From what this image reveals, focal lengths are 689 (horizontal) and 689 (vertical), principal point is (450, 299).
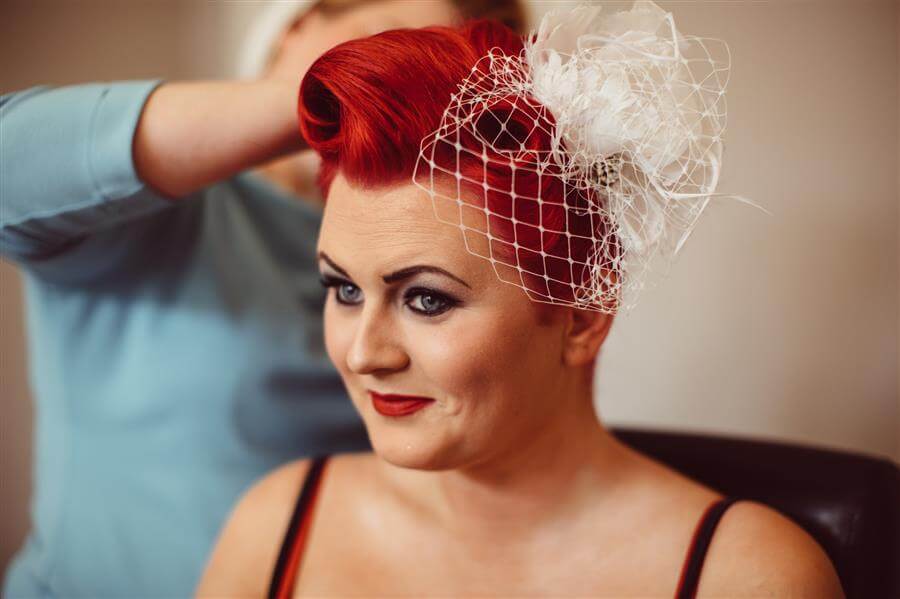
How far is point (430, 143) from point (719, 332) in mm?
1235

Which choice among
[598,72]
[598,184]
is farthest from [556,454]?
[598,72]

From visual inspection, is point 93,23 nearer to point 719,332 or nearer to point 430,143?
point 430,143

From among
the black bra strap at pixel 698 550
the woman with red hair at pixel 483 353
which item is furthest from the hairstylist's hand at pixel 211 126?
the black bra strap at pixel 698 550

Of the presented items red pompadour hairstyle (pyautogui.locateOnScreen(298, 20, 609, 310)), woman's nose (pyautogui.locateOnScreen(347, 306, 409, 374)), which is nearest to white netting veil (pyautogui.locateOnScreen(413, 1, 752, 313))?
red pompadour hairstyle (pyautogui.locateOnScreen(298, 20, 609, 310))

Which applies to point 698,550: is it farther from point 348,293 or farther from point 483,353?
point 348,293

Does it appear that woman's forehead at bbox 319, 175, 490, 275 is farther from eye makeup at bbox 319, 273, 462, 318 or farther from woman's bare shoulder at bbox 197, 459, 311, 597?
Answer: woman's bare shoulder at bbox 197, 459, 311, 597

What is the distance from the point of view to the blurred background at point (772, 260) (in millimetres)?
1575

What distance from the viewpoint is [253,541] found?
118 cm

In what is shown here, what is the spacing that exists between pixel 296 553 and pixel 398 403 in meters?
0.41

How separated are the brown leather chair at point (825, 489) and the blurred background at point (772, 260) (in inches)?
19.3

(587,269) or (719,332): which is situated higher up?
(587,269)

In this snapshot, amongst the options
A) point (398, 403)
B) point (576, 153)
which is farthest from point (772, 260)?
point (398, 403)

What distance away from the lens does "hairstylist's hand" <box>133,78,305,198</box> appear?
3.37ft

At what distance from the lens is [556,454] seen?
106 cm
